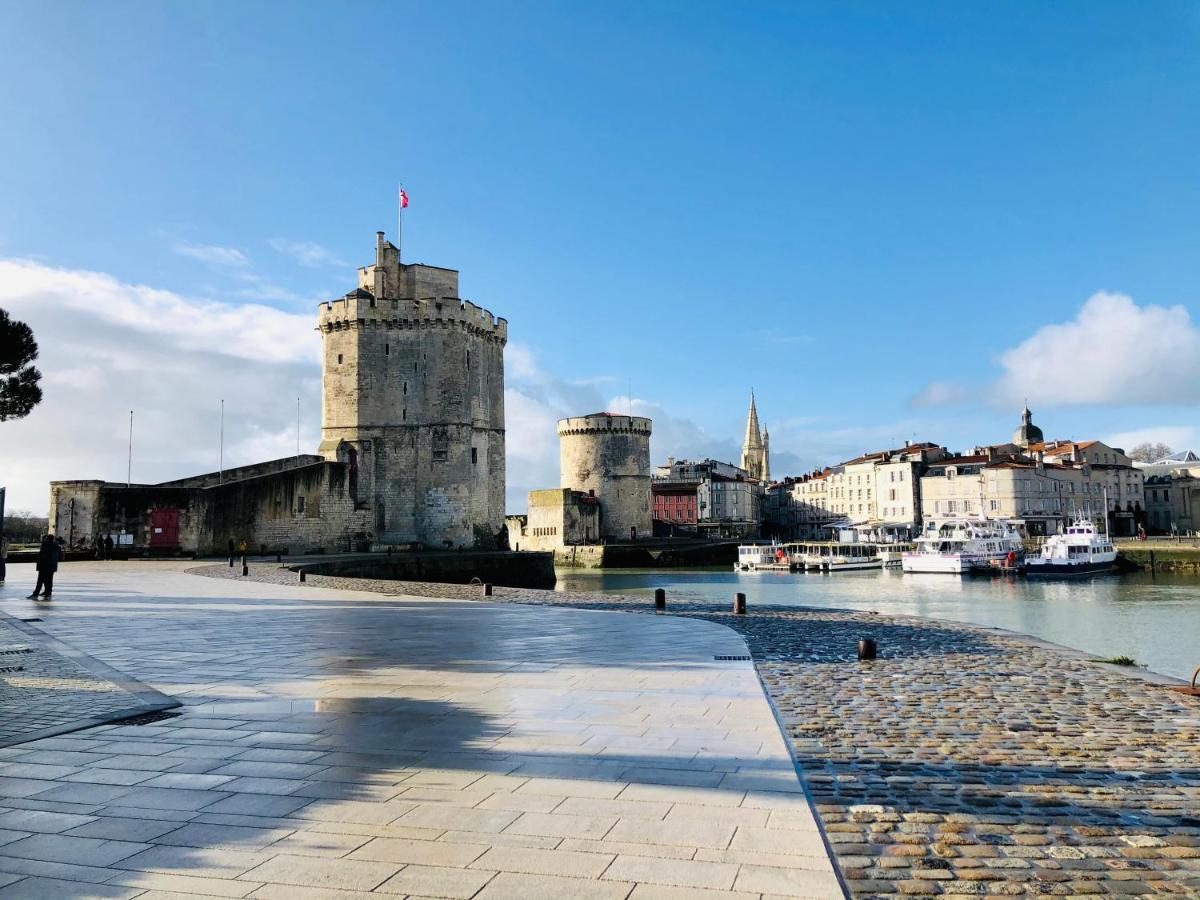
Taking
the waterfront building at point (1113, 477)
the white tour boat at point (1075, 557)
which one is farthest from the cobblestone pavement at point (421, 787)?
the waterfront building at point (1113, 477)

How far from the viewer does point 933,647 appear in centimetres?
1394

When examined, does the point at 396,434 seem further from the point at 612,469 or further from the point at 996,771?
the point at 996,771

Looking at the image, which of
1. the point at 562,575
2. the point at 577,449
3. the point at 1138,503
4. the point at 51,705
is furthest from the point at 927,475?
the point at 51,705

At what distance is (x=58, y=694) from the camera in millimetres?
8711

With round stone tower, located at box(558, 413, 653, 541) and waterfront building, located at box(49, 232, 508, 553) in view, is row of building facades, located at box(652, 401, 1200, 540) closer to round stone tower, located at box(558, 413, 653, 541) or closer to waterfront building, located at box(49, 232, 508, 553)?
round stone tower, located at box(558, 413, 653, 541)

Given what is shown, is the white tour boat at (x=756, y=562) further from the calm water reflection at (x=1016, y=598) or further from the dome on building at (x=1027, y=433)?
the dome on building at (x=1027, y=433)

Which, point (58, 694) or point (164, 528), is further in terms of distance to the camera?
point (164, 528)

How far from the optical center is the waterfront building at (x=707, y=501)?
4309 inches

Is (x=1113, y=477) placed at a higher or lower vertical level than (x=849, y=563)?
higher

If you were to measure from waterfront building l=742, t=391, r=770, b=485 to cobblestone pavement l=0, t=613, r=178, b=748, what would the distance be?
459 ft

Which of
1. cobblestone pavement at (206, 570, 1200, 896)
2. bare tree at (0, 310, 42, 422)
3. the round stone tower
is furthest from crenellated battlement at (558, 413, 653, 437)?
cobblestone pavement at (206, 570, 1200, 896)

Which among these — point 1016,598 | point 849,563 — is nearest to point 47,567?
point 1016,598

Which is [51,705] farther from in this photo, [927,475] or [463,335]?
[927,475]

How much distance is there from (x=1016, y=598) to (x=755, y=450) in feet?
360
